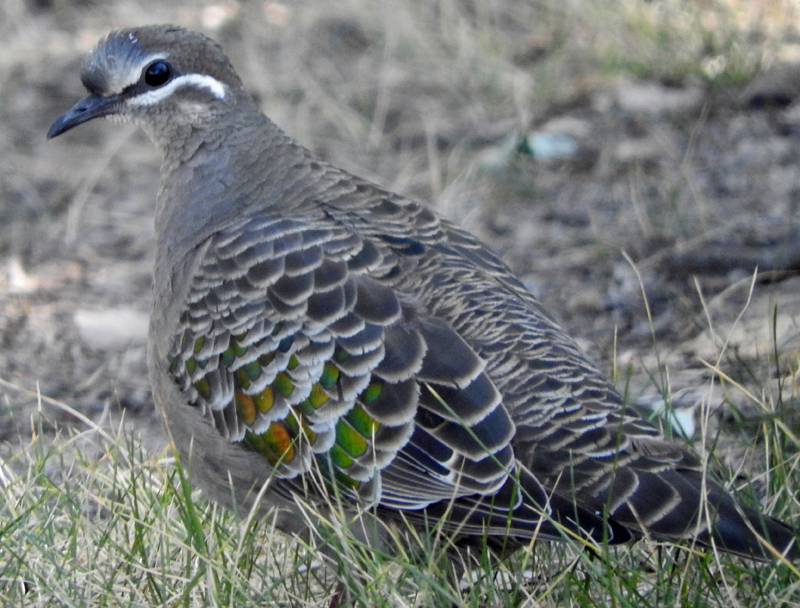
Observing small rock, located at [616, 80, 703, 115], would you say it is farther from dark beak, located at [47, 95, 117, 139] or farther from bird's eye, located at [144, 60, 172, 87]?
dark beak, located at [47, 95, 117, 139]

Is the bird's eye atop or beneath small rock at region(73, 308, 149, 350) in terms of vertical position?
atop

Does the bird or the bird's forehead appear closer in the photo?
the bird

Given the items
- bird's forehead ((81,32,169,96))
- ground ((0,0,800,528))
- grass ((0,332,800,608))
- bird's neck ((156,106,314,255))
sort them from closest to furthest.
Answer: grass ((0,332,800,608)) < bird's neck ((156,106,314,255)) < bird's forehead ((81,32,169,96)) < ground ((0,0,800,528))

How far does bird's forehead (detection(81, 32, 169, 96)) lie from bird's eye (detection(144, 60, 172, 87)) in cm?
2

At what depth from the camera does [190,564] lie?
126 inches

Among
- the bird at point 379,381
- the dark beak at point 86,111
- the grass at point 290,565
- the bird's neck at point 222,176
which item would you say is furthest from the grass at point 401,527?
the dark beak at point 86,111

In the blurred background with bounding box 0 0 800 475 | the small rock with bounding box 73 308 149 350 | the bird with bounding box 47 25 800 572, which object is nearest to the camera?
the bird with bounding box 47 25 800 572

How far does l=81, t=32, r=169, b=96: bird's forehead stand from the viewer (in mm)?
4098

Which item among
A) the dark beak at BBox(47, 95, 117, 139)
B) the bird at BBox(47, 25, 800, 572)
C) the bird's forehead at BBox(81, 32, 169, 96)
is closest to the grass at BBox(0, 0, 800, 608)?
the bird at BBox(47, 25, 800, 572)

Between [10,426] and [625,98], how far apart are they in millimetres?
4089

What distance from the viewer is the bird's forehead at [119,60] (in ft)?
13.4

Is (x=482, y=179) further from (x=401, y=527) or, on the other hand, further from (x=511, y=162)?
(x=401, y=527)

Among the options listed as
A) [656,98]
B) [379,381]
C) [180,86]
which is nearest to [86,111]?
[180,86]

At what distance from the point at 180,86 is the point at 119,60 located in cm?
23
